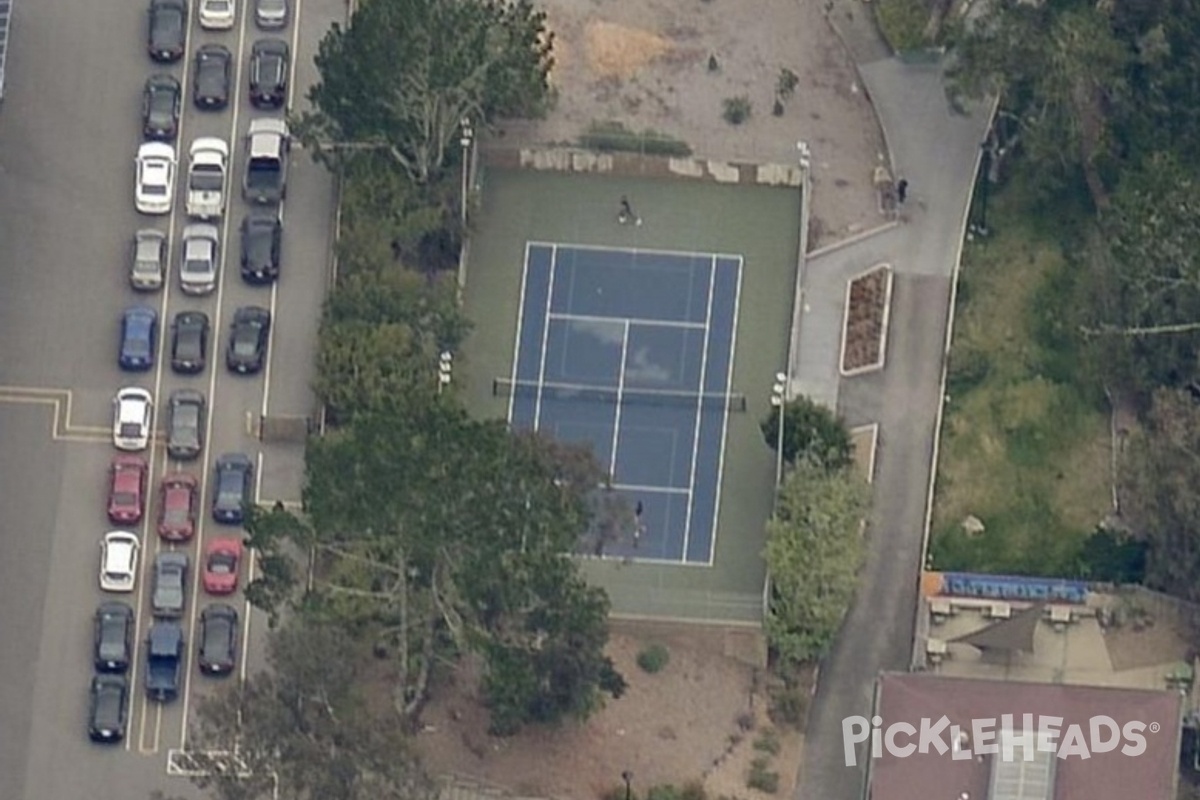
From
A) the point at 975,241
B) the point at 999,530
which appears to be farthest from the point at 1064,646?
the point at 975,241

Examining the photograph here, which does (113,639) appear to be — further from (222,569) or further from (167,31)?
(167,31)

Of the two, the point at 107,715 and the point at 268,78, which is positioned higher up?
the point at 268,78

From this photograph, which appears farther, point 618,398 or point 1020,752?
point 618,398

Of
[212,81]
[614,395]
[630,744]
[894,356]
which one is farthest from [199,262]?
[894,356]

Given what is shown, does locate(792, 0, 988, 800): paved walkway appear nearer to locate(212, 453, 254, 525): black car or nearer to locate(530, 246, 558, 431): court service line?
locate(530, 246, 558, 431): court service line

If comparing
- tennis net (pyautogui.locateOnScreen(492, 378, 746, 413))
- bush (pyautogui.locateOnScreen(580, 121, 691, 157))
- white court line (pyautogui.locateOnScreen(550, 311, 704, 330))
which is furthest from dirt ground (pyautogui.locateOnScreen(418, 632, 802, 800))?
bush (pyautogui.locateOnScreen(580, 121, 691, 157))

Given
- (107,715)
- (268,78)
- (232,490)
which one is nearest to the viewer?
(107,715)

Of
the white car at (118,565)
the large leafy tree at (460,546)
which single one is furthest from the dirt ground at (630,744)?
the white car at (118,565)

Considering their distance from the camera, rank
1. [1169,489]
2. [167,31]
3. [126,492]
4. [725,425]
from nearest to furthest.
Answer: [1169,489] < [126,492] < [725,425] < [167,31]
